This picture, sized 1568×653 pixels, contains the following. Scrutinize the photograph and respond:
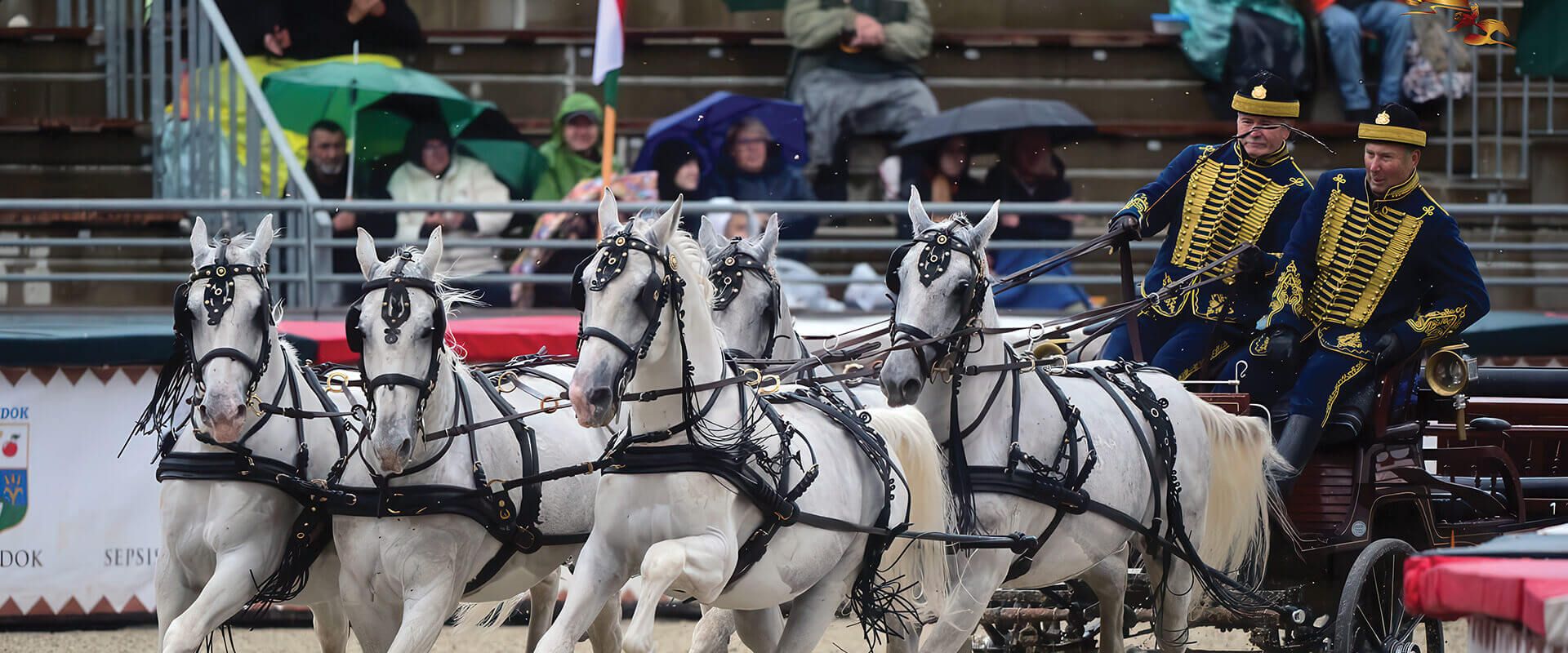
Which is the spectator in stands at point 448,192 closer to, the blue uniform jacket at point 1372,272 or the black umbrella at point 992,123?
the black umbrella at point 992,123

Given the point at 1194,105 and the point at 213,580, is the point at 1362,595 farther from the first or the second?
the point at 1194,105

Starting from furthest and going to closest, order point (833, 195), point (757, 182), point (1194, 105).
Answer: point (1194, 105)
point (833, 195)
point (757, 182)

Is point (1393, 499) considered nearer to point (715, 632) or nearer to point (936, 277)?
point (936, 277)

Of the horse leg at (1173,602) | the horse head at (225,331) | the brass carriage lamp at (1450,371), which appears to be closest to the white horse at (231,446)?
the horse head at (225,331)

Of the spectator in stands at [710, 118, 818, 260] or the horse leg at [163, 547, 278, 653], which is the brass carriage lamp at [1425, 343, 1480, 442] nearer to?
the horse leg at [163, 547, 278, 653]

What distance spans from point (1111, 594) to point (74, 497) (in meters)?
5.01

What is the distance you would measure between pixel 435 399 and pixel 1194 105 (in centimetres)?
911

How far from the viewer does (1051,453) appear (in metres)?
5.35

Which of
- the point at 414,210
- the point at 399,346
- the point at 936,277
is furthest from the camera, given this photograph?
the point at 414,210

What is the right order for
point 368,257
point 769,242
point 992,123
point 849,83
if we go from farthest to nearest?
point 849,83, point 992,123, point 769,242, point 368,257

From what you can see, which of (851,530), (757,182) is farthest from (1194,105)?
(851,530)

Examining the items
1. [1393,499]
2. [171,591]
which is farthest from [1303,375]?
[171,591]

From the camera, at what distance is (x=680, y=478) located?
4332 mm

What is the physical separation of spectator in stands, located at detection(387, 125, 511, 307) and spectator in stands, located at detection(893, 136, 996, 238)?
2.63 metres
